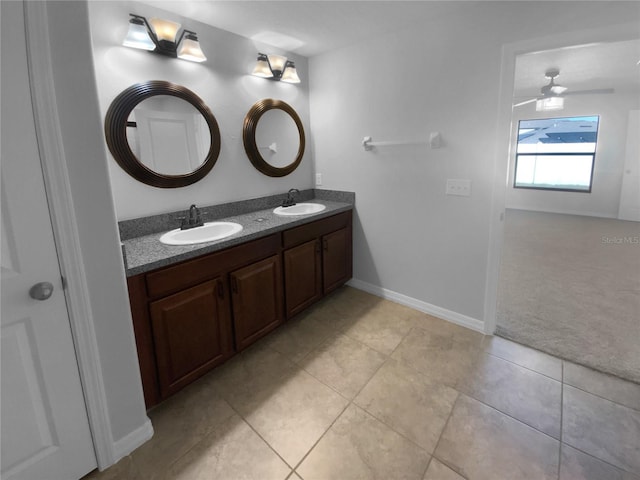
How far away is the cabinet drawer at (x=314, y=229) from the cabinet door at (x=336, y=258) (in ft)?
0.19

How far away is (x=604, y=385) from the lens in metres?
1.79

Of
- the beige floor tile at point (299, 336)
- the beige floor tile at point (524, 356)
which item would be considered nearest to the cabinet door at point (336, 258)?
the beige floor tile at point (299, 336)

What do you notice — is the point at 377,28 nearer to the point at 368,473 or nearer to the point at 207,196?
the point at 207,196

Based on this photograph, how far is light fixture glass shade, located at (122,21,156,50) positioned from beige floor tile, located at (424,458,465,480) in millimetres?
2608

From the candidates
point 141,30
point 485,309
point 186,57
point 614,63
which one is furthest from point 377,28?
point 614,63

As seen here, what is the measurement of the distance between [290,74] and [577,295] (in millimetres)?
3220

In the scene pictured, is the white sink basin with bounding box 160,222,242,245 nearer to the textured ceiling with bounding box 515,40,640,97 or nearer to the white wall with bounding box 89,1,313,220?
the white wall with bounding box 89,1,313,220

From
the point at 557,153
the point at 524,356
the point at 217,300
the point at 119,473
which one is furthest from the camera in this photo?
the point at 557,153

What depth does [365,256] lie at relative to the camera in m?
3.00

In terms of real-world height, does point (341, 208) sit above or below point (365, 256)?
above

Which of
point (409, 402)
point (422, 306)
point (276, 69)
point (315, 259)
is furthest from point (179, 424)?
point (276, 69)

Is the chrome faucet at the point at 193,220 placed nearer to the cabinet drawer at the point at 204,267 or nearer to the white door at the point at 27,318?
the cabinet drawer at the point at 204,267

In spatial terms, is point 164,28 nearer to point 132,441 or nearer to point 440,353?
point 132,441

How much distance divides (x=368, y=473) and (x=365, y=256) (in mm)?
1871
